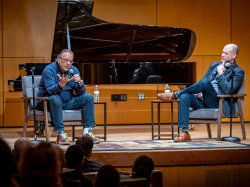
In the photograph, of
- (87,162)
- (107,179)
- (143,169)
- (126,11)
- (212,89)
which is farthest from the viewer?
(126,11)

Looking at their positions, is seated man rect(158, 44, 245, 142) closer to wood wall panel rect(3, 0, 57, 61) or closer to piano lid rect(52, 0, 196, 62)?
piano lid rect(52, 0, 196, 62)

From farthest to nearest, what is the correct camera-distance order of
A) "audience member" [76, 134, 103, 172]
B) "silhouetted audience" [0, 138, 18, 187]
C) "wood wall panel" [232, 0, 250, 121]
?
"wood wall panel" [232, 0, 250, 121] < "audience member" [76, 134, 103, 172] < "silhouetted audience" [0, 138, 18, 187]

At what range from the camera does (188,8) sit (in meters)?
8.57

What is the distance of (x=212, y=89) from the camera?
18.5ft

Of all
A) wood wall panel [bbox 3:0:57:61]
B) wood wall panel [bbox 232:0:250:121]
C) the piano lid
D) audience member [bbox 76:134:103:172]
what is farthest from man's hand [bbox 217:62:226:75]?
Answer: wood wall panel [bbox 3:0:57:61]

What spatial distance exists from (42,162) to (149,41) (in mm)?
5574

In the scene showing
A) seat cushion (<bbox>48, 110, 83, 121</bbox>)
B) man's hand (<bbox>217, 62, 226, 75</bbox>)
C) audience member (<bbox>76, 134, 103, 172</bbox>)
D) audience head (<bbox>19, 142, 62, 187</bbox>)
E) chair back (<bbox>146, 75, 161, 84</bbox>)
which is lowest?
audience member (<bbox>76, 134, 103, 172</bbox>)

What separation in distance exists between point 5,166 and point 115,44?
5.52 metres

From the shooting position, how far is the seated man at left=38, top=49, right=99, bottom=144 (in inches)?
207

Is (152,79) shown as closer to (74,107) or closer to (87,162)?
(74,107)

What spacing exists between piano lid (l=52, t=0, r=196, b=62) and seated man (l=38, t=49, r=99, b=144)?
4.13 feet

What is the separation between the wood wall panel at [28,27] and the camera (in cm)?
810

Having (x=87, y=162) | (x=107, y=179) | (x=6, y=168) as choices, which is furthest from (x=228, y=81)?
(x=6, y=168)

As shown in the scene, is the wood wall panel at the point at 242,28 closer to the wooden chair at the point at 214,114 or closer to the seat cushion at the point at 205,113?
the wooden chair at the point at 214,114
